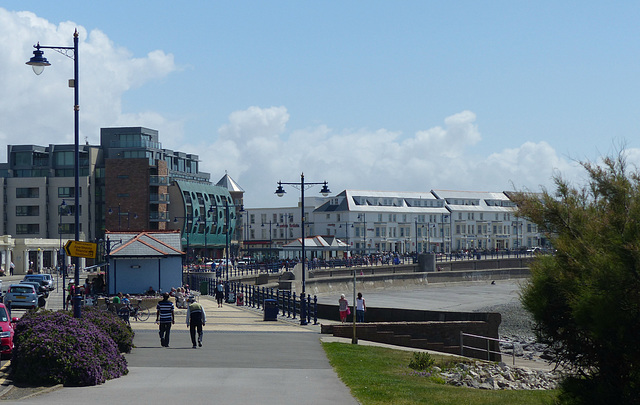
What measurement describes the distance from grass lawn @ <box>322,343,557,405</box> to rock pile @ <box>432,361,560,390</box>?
0.87 meters

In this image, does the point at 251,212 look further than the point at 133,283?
Yes

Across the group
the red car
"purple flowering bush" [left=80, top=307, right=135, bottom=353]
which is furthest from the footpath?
the red car

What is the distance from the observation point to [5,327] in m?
18.6

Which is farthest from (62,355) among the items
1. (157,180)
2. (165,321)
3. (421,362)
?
(157,180)

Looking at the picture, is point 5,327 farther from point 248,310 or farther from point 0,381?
point 248,310

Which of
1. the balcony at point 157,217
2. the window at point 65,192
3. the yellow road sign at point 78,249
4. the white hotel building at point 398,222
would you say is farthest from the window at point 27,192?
the yellow road sign at point 78,249

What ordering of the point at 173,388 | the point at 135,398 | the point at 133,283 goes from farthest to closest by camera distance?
1. the point at 133,283
2. the point at 173,388
3. the point at 135,398

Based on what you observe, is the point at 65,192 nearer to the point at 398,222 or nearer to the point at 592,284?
the point at 398,222

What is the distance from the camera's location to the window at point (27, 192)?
375ft

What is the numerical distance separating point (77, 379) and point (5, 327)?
442cm

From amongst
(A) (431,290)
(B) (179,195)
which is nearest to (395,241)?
(B) (179,195)

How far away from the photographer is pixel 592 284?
11453 millimetres

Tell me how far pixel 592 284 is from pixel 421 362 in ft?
30.1

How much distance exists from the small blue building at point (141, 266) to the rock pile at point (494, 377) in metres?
22.8
